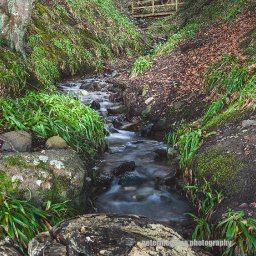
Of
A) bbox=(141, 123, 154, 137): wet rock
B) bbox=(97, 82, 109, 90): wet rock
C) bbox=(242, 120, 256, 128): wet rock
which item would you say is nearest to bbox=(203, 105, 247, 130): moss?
bbox=(242, 120, 256, 128): wet rock

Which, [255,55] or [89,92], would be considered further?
[89,92]

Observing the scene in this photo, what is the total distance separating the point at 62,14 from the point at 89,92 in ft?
15.8

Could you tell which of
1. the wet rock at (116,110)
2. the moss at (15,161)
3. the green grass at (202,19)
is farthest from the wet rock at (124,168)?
the green grass at (202,19)

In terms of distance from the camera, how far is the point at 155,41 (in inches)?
728

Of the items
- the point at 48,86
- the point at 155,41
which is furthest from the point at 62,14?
the point at 155,41

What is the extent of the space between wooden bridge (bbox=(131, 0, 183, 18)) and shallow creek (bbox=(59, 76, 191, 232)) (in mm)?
18411

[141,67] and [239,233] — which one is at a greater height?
[141,67]

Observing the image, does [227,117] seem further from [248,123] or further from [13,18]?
[13,18]

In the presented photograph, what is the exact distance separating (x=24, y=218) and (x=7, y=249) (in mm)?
434

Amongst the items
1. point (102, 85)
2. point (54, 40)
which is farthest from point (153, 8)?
point (102, 85)

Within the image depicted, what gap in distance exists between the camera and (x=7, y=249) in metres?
3.33

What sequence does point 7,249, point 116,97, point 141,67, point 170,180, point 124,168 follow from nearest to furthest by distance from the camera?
point 7,249 < point 170,180 < point 124,168 < point 116,97 < point 141,67

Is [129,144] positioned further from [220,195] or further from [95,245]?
[95,245]

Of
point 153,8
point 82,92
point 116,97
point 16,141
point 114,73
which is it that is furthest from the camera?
point 153,8
